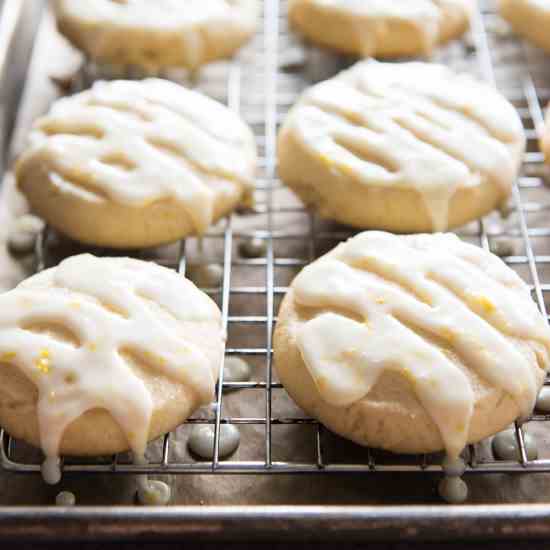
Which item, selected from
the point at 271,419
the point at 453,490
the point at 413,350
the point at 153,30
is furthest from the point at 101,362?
the point at 153,30

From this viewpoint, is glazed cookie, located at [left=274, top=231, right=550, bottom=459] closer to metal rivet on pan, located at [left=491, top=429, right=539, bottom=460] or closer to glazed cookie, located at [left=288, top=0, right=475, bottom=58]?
metal rivet on pan, located at [left=491, top=429, right=539, bottom=460]

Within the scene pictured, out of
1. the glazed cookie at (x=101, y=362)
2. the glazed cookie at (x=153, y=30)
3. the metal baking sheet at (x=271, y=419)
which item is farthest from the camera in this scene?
the glazed cookie at (x=153, y=30)

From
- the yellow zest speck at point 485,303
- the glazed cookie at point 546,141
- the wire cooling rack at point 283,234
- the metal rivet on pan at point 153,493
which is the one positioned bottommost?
the metal rivet on pan at point 153,493

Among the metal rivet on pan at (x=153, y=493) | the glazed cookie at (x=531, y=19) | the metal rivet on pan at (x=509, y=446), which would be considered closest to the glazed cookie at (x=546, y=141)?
the glazed cookie at (x=531, y=19)

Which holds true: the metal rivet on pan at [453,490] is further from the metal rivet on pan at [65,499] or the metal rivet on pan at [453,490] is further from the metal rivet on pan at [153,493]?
the metal rivet on pan at [65,499]

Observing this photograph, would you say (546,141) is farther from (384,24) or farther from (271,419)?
(271,419)

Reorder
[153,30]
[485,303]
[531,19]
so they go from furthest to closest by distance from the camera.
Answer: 1. [531,19]
2. [153,30]
3. [485,303]
